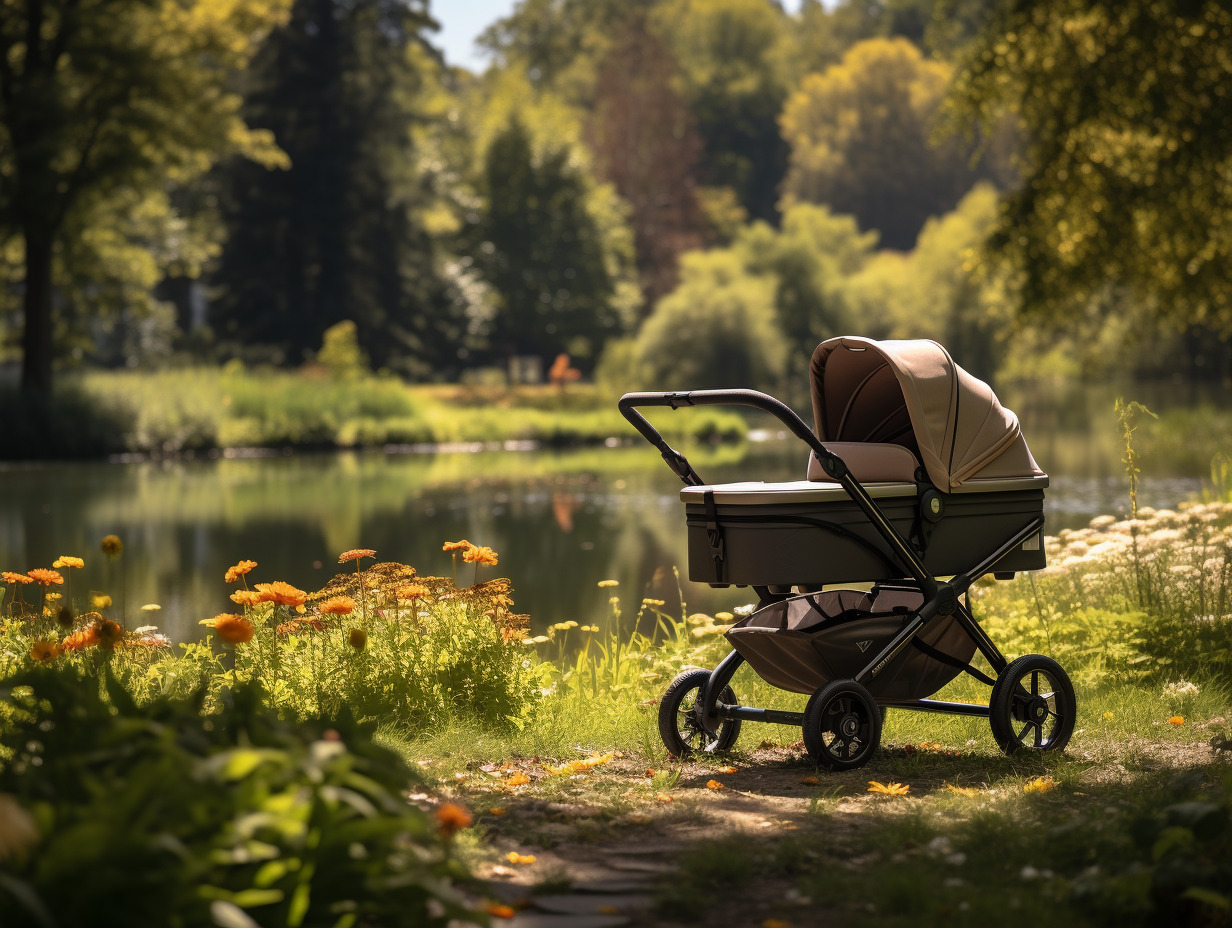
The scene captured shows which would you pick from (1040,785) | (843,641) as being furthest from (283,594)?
(1040,785)

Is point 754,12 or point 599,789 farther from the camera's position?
point 754,12

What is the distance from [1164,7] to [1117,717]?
920 cm

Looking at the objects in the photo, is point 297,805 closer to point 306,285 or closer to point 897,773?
point 897,773

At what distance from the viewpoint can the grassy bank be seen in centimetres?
2628

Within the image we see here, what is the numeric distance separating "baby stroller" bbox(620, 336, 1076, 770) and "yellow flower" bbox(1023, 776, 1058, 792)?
0.51 m

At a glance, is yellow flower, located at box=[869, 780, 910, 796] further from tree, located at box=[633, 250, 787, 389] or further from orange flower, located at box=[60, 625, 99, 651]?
tree, located at box=[633, 250, 787, 389]

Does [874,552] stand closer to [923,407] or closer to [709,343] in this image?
[923,407]

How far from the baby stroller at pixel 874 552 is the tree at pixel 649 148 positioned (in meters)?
60.4

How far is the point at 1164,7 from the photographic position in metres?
12.7

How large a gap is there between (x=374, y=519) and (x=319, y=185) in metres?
25.6

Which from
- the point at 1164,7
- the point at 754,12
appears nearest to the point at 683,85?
the point at 754,12

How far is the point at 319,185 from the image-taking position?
131 ft

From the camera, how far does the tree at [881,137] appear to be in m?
82.9

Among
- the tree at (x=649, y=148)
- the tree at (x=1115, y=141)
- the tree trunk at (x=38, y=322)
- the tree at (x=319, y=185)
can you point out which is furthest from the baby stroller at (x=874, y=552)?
the tree at (x=649, y=148)
